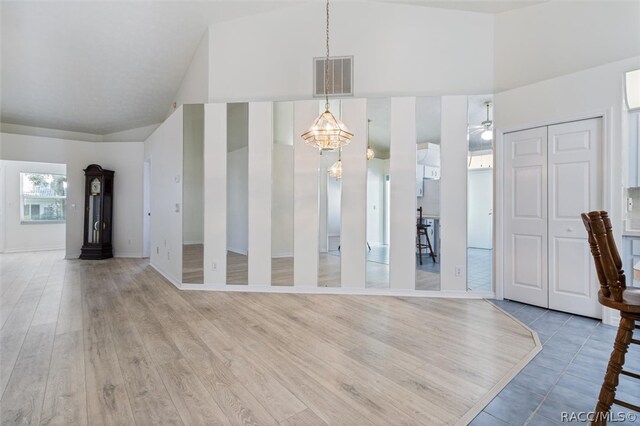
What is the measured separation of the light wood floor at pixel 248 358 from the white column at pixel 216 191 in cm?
57

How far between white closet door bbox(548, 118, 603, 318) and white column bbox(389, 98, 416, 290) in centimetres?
149

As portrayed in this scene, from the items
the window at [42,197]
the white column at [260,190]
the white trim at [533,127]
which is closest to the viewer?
the white trim at [533,127]

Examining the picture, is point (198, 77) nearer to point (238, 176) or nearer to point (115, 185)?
point (238, 176)

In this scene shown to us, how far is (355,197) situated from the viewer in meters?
3.69

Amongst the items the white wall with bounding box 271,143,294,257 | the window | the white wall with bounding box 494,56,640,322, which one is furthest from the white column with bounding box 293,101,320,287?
the window

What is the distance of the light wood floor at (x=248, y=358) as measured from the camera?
5.08 ft

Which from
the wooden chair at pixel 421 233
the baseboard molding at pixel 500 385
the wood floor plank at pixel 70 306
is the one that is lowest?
the baseboard molding at pixel 500 385

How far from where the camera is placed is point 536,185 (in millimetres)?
3254

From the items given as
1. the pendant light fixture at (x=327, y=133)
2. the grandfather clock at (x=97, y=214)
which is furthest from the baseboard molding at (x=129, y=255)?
the pendant light fixture at (x=327, y=133)

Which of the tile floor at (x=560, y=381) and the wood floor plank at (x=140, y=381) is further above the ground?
the wood floor plank at (x=140, y=381)

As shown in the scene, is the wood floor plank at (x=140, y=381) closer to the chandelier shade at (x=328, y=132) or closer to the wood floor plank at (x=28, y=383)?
the wood floor plank at (x=28, y=383)

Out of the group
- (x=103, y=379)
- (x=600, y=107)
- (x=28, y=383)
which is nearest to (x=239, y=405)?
(x=103, y=379)

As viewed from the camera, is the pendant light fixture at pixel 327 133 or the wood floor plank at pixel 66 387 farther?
the pendant light fixture at pixel 327 133

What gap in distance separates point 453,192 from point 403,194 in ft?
2.06
